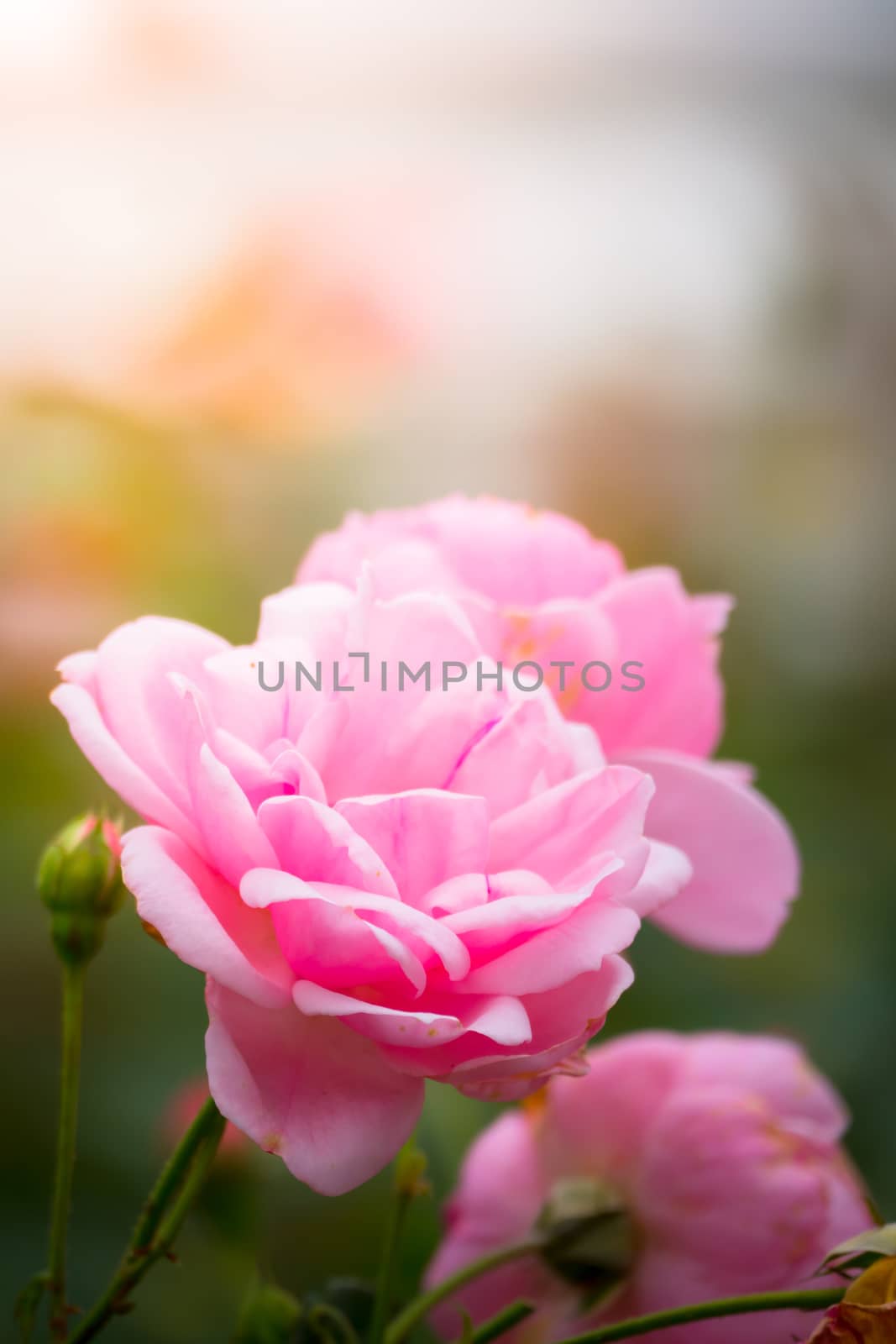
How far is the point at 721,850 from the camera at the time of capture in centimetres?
32

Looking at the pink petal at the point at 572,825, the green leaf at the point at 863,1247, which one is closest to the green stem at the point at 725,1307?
the green leaf at the point at 863,1247

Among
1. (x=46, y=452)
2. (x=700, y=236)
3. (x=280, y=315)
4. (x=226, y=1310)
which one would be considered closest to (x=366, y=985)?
(x=226, y=1310)

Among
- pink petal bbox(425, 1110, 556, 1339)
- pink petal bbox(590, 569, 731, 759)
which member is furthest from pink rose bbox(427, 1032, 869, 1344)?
pink petal bbox(590, 569, 731, 759)

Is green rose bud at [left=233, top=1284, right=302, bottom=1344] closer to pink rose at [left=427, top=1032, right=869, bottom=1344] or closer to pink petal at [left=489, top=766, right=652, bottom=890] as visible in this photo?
pink rose at [left=427, top=1032, right=869, bottom=1344]

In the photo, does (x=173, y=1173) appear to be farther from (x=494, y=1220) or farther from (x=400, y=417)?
(x=400, y=417)

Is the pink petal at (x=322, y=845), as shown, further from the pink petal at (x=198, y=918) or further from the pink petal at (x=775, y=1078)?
the pink petal at (x=775, y=1078)

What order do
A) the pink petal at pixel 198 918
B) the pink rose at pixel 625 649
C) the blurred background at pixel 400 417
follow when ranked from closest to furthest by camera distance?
the pink petal at pixel 198 918 → the pink rose at pixel 625 649 → the blurred background at pixel 400 417

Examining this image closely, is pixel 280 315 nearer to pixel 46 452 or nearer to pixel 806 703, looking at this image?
pixel 46 452

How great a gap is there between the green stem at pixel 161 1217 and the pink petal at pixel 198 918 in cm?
4

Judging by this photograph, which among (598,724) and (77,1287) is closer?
(598,724)

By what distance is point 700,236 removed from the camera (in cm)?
101

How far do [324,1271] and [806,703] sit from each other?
540mm

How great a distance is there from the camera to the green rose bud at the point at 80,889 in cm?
30

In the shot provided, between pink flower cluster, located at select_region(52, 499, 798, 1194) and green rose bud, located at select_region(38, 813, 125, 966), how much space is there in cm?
8
